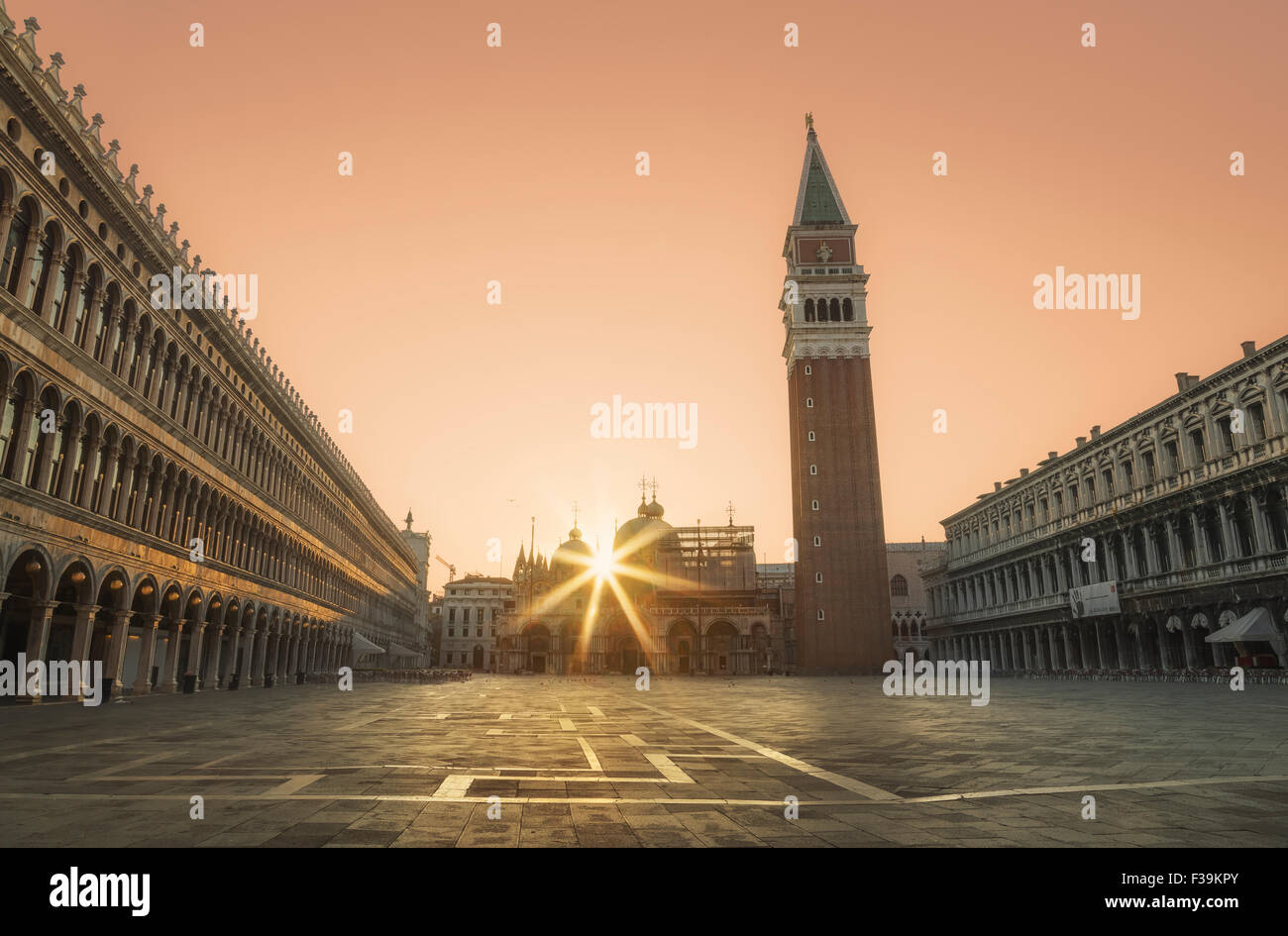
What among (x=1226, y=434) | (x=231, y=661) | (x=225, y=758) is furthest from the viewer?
(x=1226, y=434)

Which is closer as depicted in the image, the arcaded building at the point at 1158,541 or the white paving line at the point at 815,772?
the white paving line at the point at 815,772

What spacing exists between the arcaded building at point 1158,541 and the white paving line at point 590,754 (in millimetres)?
33314

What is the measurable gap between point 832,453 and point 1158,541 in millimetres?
29060

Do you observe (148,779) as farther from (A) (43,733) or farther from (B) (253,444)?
(B) (253,444)

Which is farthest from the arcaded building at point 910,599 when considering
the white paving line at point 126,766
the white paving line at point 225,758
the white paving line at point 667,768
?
the white paving line at point 126,766

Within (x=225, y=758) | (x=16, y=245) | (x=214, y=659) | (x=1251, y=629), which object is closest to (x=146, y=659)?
(x=214, y=659)

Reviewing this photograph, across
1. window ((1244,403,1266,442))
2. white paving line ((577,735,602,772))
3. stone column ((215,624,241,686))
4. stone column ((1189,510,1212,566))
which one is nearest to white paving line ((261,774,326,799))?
white paving line ((577,735,602,772))

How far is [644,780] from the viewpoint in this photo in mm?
9953

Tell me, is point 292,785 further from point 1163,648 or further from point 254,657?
point 1163,648

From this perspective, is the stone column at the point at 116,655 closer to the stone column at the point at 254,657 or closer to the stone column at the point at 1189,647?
the stone column at the point at 254,657

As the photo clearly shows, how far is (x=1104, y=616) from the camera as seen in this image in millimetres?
48656

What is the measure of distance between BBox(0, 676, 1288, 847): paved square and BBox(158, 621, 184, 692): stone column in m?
12.2

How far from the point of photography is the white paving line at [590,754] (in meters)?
11.4
